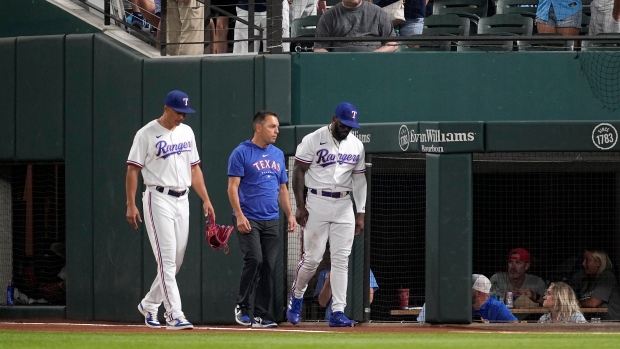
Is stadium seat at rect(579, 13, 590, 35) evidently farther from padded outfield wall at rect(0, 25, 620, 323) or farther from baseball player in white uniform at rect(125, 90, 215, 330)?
baseball player in white uniform at rect(125, 90, 215, 330)

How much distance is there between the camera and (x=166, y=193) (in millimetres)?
8688

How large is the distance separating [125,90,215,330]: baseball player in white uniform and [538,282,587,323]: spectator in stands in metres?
3.28

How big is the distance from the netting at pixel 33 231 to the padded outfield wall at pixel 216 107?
889mm

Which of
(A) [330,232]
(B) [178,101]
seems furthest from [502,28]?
(B) [178,101]

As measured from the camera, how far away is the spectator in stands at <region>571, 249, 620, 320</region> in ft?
33.8

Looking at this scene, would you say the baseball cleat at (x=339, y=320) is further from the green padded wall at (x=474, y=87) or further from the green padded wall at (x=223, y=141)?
the green padded wall at (x=474, y=87)

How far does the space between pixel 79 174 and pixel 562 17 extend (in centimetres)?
523

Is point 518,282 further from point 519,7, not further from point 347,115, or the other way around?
point 519,7

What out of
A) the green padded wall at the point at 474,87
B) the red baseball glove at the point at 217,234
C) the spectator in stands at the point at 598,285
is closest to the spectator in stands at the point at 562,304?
the spectator in stands at the point at 598,285

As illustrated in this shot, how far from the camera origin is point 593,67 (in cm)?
1069

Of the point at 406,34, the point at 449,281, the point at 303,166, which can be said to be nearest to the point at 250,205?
the point at 303,166

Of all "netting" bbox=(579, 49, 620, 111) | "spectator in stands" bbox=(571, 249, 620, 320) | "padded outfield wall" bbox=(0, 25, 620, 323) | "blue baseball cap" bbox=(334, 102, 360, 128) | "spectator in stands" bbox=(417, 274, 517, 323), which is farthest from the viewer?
"padded outfield wall" bbox=(0, 25, 620, 323)

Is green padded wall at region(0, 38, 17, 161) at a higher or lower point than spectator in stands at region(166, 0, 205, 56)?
lower

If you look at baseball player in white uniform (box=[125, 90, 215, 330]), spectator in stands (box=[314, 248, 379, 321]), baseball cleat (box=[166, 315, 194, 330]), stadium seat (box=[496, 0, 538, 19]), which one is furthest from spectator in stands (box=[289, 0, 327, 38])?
baseball cleat (box=[166, 315, 194, 330])
